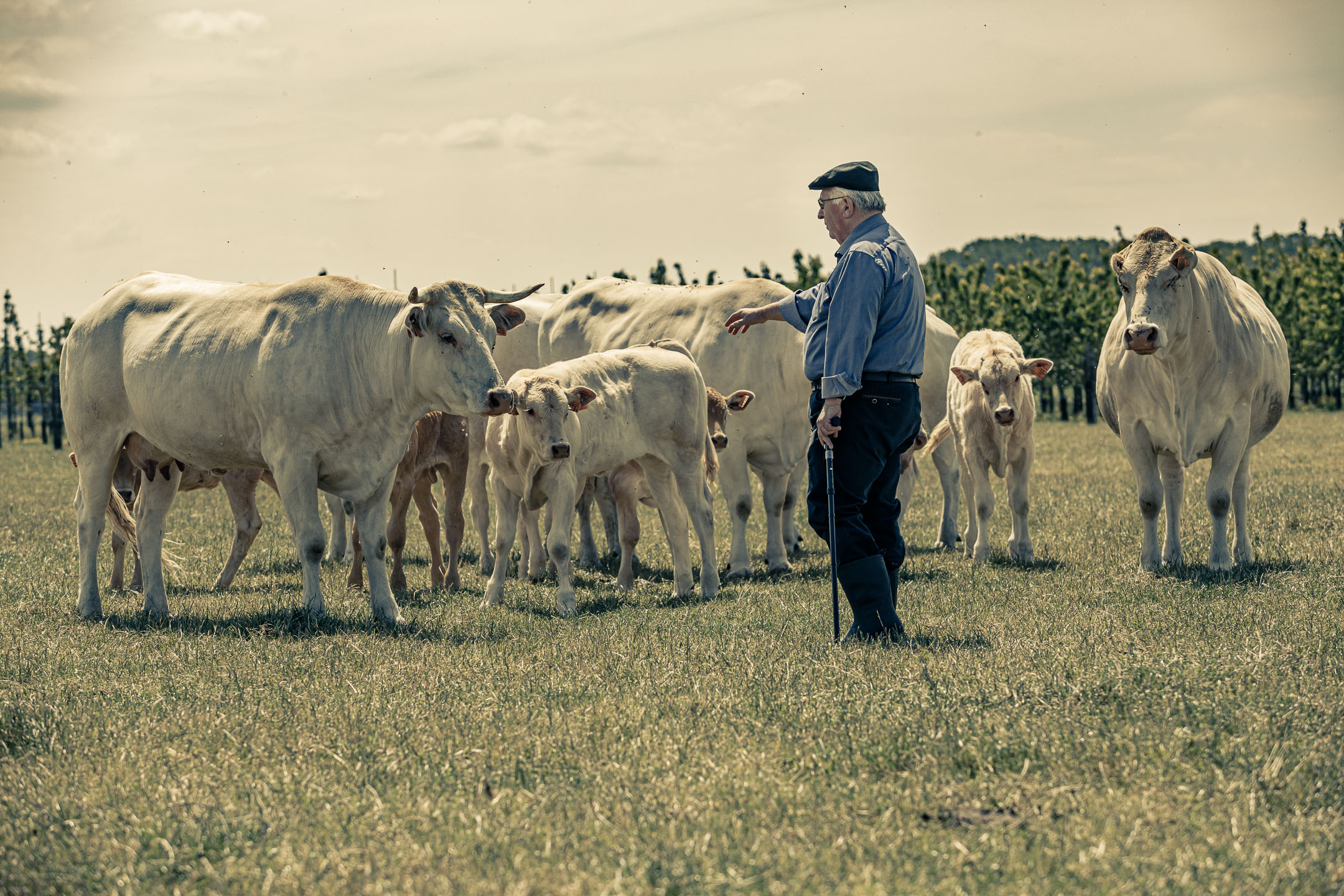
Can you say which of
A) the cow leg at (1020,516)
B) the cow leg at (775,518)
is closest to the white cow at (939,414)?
the cow leg at (1020,516)

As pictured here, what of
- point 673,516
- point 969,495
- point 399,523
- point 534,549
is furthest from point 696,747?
point 969,495

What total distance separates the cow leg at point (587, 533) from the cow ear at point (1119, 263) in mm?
5459

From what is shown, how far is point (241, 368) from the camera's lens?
8.99 m

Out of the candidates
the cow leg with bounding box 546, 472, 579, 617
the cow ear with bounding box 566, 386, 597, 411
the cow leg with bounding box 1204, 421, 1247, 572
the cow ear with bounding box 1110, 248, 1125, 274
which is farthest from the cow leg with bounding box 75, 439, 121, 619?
the cow leg with bounding box 1204, 421, 1247, 572

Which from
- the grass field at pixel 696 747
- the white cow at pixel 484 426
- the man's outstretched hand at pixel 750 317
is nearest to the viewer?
the grass field at pixel 696 747

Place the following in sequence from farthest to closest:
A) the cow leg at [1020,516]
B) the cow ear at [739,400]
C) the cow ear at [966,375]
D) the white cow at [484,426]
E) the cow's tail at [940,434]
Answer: the cow's tail at [940,434], the white cow at [484,426], the cow ear at [966,375], the cow ear at [739,400], the cow leg at [1020,516]

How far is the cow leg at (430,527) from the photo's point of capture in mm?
11172

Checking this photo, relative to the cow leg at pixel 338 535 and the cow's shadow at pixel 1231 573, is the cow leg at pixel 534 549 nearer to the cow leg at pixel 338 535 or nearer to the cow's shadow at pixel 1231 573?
the cow leg at pixel 338 535

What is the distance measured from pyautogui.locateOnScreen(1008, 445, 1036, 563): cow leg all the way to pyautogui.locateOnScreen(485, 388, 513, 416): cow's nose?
16.5ft

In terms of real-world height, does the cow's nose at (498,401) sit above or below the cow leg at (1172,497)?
above

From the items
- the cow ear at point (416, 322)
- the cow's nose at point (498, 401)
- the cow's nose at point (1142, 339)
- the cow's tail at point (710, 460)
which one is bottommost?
the cow's tail at point (710, 460)

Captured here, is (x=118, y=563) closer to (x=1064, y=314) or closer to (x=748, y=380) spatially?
(x=748, y=380)

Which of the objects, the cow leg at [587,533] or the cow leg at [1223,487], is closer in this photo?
the cow leg at [1223,487]

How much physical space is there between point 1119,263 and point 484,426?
606 centimetres
